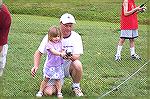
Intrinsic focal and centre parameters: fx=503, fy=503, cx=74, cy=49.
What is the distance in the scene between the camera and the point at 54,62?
19.0ft

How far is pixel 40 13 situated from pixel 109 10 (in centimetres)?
104

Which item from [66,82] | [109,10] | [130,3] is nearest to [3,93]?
[66,82]

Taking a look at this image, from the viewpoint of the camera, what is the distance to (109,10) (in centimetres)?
758

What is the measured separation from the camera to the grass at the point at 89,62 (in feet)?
20.3

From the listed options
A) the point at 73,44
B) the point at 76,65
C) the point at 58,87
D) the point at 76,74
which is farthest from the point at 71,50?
the point at 58,87

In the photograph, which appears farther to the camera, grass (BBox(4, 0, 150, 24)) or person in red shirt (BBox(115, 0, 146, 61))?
person in red shirt (BBox(115, 0, 146, 61))

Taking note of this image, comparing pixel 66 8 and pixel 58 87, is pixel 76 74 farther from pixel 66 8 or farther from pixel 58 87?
pixel 66 8

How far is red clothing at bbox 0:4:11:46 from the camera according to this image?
5809mm

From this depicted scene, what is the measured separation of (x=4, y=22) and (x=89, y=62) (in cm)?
202

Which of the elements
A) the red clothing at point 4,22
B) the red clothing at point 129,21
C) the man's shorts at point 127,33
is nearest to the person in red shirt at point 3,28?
the red clothing at point 4,22

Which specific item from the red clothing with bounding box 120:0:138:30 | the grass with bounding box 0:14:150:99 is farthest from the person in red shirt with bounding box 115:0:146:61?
the grass with bounding box 0:14:150:99

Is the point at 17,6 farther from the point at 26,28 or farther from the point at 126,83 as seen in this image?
the point at 126,83

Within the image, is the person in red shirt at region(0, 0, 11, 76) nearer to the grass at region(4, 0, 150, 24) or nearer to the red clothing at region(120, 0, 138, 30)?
the grass at region(4, 0, 150, 24)

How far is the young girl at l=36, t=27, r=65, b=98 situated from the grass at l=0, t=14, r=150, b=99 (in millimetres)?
207
